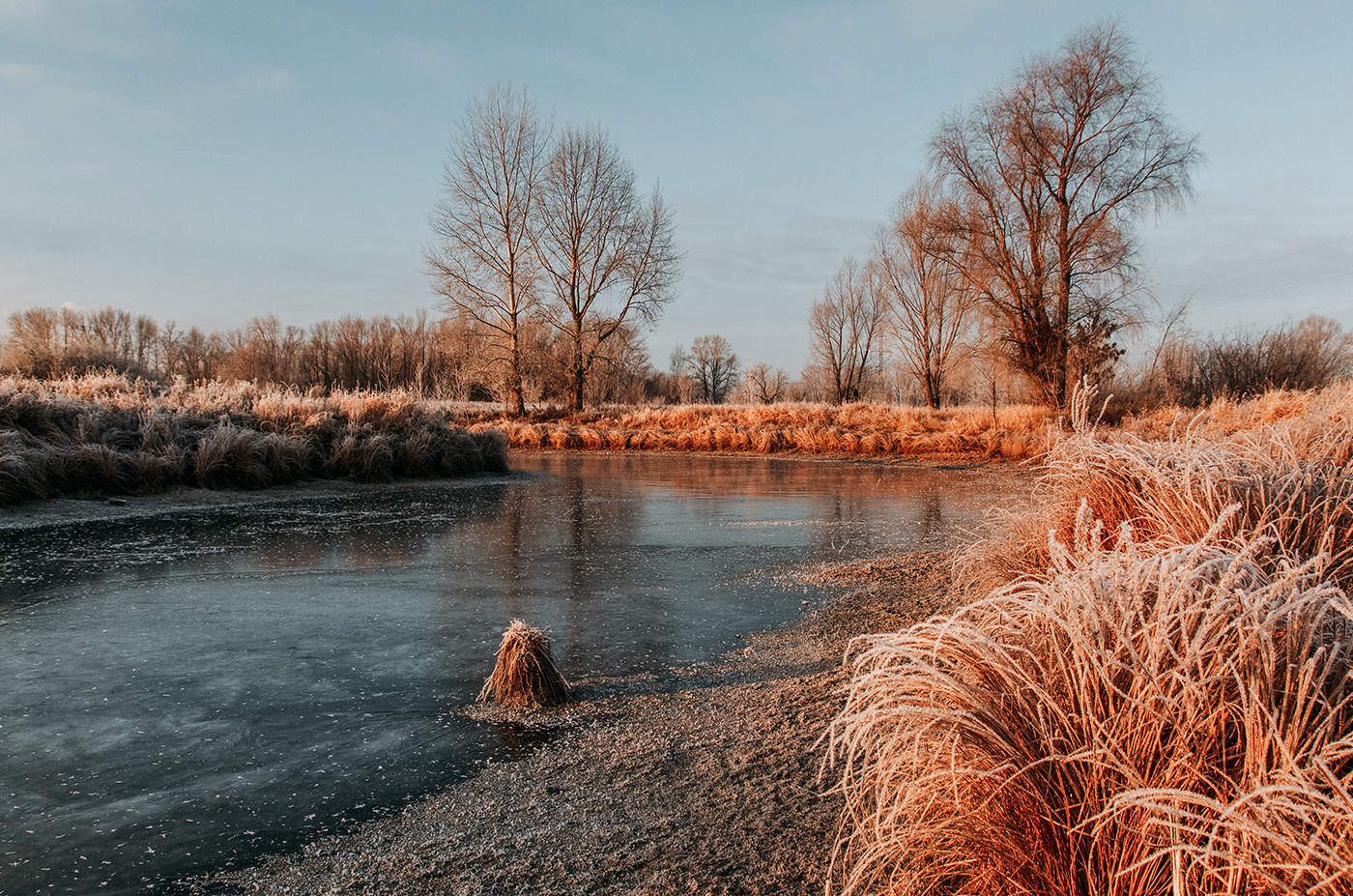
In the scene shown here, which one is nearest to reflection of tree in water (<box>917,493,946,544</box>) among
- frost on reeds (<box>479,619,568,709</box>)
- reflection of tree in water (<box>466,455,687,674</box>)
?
reflection of tree in water (<box>466,455,687,674</box>)

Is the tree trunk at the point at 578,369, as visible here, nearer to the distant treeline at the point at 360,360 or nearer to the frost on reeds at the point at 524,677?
the distant treeline at the point at 360,360

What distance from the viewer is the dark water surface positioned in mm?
2379

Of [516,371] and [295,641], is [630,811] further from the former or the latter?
[516,371]

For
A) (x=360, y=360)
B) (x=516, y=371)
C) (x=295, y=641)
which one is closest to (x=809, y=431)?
(x=516, y=371)

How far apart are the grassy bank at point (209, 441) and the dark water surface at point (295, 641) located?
1527 mm

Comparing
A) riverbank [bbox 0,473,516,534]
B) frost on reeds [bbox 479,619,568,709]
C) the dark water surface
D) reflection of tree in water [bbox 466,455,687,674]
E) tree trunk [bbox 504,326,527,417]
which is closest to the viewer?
the dark water surface

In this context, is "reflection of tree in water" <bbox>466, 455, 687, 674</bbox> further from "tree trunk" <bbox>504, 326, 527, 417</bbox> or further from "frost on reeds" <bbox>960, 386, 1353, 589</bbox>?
"tree trunk" <bbox>504, 326, 527, 417</bbox>

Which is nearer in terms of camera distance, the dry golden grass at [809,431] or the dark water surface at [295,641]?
the dark water surface at [295,641]

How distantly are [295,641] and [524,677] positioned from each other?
5.27ft

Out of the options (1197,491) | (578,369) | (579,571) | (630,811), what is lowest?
(630,811)

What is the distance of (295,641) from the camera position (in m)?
4.11

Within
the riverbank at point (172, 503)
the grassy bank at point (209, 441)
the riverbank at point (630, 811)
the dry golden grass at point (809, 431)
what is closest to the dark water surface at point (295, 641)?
the riverbank at point (630, 811)

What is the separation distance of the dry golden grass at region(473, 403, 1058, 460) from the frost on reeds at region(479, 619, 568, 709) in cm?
1735

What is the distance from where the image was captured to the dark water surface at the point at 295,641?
2379 mm
